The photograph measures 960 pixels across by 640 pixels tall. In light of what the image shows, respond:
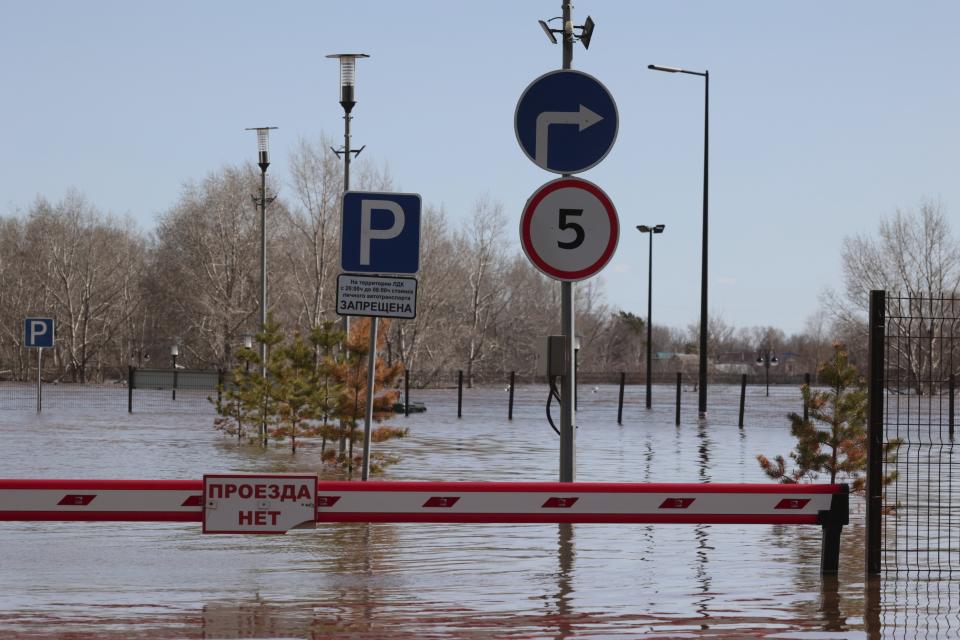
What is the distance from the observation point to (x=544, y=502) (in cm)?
837

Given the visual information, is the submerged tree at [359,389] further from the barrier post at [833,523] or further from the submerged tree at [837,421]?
the barrier post at [833,523]

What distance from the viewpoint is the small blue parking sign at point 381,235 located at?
1111cm

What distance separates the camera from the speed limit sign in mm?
9633

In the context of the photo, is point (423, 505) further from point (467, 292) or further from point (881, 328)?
point (467, 292)

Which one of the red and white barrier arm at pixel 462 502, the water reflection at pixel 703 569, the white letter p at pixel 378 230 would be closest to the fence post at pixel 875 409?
the red and white barrier arm at pixel 462 502

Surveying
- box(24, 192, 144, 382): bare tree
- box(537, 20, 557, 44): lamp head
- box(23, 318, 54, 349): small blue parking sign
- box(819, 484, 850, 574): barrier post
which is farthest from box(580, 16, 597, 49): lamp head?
box(24, 192, 144, 382): bare tree

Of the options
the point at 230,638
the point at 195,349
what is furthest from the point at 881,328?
the point at 195,349

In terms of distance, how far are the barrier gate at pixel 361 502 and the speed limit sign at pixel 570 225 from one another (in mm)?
1847

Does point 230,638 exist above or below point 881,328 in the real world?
below

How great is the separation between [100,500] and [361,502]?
1.51 m

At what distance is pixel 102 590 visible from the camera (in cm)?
870

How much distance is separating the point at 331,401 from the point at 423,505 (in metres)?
13.1

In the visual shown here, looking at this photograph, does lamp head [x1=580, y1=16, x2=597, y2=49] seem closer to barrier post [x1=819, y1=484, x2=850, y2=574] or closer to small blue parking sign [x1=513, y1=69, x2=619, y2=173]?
small blue parking sign [x1=513, y1=69, x2=619, y2=173]

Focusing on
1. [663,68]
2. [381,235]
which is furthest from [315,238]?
[381,235]
